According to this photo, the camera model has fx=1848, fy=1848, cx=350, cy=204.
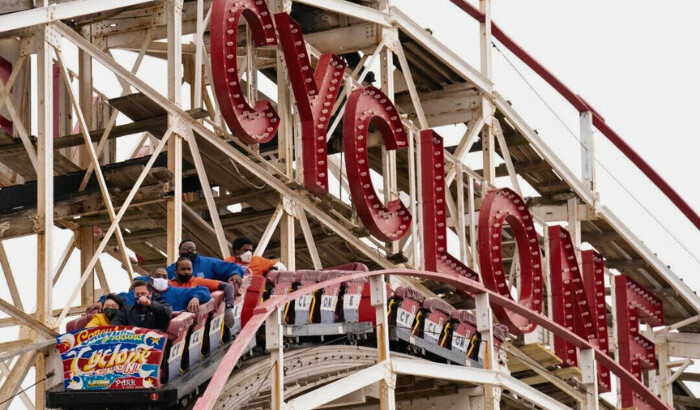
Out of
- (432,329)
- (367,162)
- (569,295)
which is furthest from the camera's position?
(569,295)

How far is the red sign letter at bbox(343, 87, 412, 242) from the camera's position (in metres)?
30.6

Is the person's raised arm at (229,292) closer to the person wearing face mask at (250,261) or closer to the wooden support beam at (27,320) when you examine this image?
the person wearing face mask at (250,261)

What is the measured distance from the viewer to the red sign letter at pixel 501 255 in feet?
111

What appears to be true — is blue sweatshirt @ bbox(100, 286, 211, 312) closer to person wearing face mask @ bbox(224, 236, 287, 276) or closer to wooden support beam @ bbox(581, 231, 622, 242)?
person wearing face mask @ bbox(224, 236, 287, 276)

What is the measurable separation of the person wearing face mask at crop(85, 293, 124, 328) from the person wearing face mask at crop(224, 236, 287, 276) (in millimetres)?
2850

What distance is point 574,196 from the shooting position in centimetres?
4022

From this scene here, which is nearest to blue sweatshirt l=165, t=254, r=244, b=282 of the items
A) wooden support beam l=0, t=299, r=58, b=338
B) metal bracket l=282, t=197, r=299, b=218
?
wooden support beam l=0, t=299, r=58, b=338

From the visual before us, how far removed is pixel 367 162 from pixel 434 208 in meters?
2.85

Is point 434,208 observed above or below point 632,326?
below

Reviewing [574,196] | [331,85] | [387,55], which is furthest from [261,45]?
[574,196]

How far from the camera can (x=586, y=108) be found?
40656mm

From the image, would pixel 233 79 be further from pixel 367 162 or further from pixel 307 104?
pixel 367 162

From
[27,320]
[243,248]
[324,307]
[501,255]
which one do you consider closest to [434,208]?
[501,255]

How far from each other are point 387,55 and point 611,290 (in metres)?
10.4
